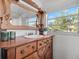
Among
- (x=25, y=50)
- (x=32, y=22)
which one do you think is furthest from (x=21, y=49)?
(x=32, y=22)

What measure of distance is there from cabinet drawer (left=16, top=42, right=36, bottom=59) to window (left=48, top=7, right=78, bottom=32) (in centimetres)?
159

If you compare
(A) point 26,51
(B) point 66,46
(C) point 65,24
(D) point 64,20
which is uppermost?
(D) point 64,20

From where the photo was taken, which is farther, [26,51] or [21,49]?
[26,51]

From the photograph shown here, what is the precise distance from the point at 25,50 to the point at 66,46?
1.75 m

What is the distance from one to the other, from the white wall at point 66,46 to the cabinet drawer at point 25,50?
1.48m

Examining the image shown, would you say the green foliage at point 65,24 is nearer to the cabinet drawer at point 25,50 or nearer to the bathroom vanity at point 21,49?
the bathroom vanity at point 21,49

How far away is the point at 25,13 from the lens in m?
2.26

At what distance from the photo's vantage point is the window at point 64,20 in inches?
116

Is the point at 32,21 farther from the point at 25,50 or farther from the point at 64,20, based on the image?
the point at 25,50

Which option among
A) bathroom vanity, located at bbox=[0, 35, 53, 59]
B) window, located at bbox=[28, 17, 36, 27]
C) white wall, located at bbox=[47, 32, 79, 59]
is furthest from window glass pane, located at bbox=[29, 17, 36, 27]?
white wall, located at bbox=[47, 32, 79, 59]

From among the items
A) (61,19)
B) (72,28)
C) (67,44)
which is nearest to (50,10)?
(61,19)

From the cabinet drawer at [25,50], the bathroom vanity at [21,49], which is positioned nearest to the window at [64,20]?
the bathroom vanity at [21,49]

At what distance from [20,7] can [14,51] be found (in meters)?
1.11

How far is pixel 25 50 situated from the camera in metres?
1.41
